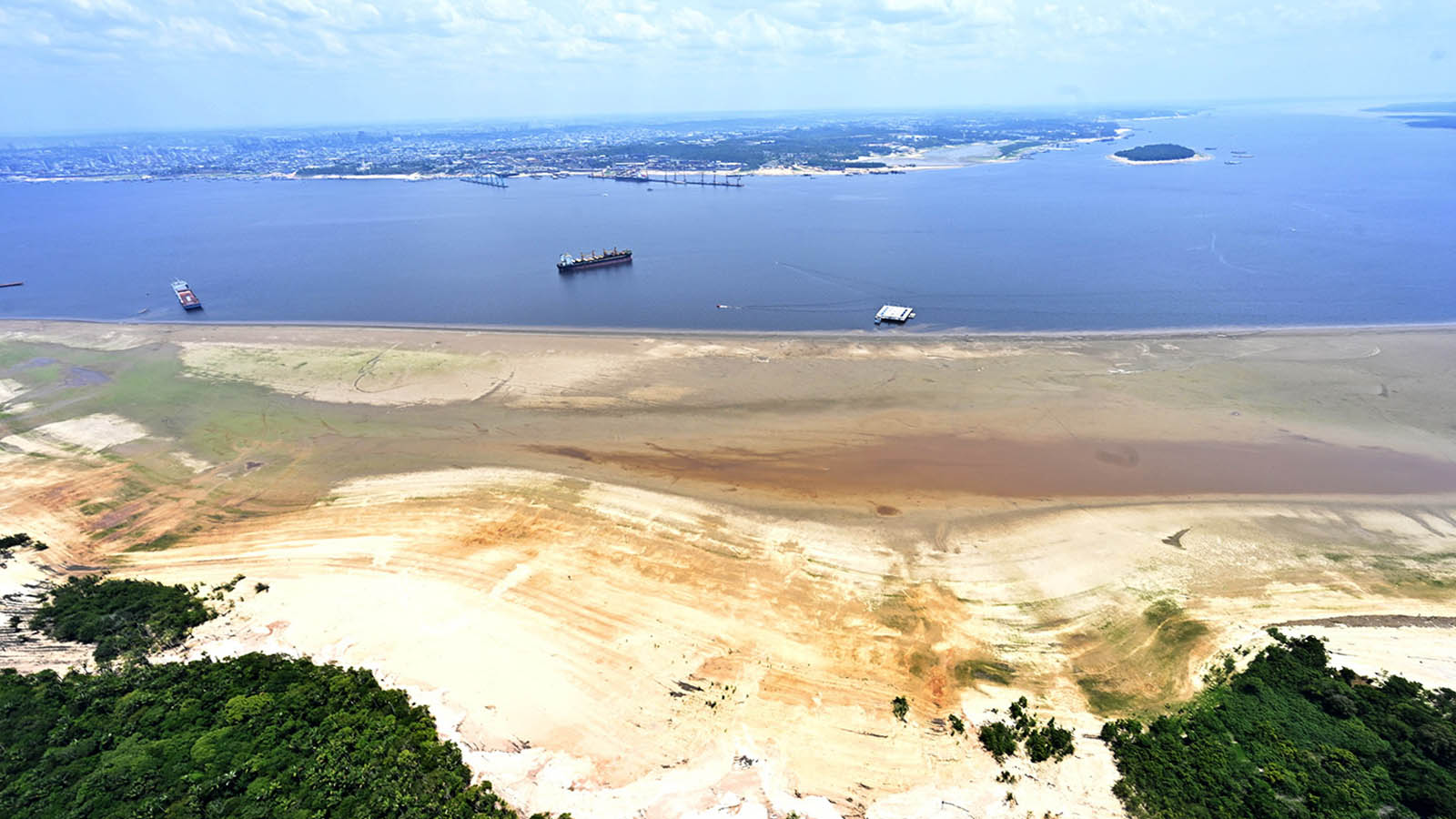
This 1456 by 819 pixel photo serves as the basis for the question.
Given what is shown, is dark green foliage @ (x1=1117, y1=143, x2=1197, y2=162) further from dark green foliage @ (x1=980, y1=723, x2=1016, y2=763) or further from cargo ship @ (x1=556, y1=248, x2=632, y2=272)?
dark green foliage @ (x1=980, y1=723, x2=1016, y2=763)

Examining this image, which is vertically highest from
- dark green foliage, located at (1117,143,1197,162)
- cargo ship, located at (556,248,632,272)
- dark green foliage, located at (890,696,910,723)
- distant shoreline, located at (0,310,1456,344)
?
dark green foliage, located at (1117,143,1197,162)

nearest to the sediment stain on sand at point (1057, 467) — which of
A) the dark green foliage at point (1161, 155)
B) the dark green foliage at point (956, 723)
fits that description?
the dark green foliage at point (956, 723)

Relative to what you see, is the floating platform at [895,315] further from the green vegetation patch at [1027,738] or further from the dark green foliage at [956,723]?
the dark green foliage at [956,723]

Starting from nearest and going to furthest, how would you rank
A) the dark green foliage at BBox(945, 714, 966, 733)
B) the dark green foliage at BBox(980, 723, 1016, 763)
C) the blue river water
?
A: the dark green foliage at BBox(980, 723, 1016, 763) → the dark green foliage at BBox(945, 714, 966, 733) → the blue river water

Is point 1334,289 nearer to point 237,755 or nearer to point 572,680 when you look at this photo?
point 572,680

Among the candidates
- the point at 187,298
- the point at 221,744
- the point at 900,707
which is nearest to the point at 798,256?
the point at 900,707

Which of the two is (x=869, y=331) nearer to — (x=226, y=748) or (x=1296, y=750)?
(x=1296, y=750)

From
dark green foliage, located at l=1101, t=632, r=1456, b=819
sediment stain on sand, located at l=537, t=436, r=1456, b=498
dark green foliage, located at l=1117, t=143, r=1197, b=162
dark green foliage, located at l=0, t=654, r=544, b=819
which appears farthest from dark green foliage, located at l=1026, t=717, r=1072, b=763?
dark green foliage, located at l=1117, t=143, r=1197, b=162

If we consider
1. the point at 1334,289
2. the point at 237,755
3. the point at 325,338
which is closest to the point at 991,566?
the point at 237,755
